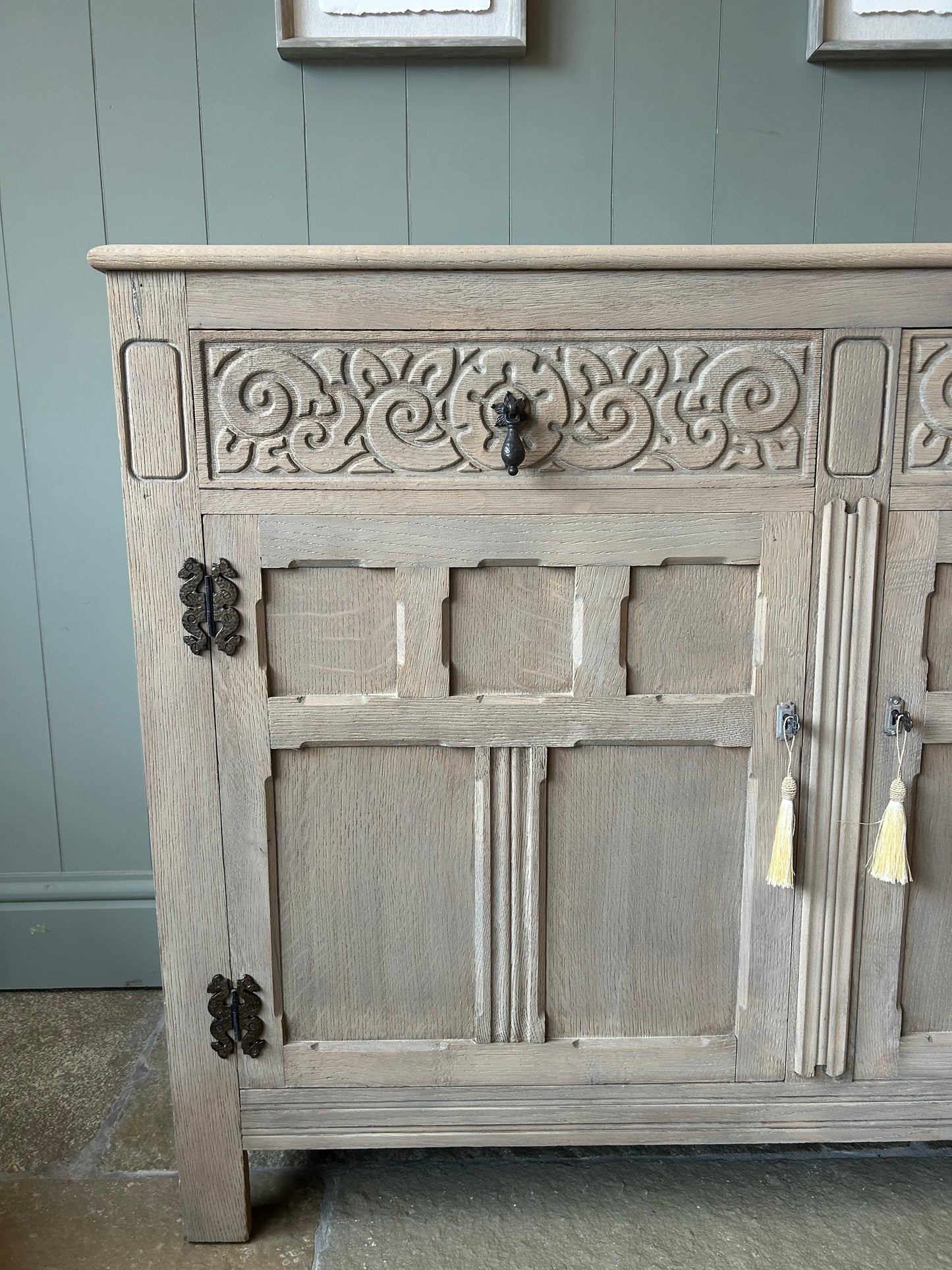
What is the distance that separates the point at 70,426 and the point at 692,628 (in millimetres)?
1211

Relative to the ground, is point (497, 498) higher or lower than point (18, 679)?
higher

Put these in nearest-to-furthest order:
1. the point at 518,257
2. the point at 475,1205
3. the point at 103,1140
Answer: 1. the point at 518,257
2. the point at 475,1205
3. the point at 103,1140

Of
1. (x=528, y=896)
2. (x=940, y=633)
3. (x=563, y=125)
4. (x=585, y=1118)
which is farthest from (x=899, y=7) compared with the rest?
(x=585, y=1118)

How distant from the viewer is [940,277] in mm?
1006

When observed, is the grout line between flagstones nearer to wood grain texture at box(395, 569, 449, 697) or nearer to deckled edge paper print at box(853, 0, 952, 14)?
wood grain texture at box(395, 569, 449, 697)

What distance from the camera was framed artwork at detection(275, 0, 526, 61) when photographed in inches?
57.4

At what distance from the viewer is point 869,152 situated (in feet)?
5.09

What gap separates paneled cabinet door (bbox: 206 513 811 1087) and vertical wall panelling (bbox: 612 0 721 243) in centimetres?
79

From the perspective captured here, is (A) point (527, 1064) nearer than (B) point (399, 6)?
Yes

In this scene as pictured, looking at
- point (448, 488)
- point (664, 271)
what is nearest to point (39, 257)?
point (448, 488)

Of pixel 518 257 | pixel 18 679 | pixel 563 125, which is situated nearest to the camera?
pixel 518 257

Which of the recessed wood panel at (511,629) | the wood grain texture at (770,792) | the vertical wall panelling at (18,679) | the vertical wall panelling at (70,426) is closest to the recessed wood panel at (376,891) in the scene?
the recessed wood panel at (511,629)

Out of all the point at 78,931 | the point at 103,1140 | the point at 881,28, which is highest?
the point at 881,28

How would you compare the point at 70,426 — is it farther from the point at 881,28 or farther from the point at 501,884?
the point at 881,28
